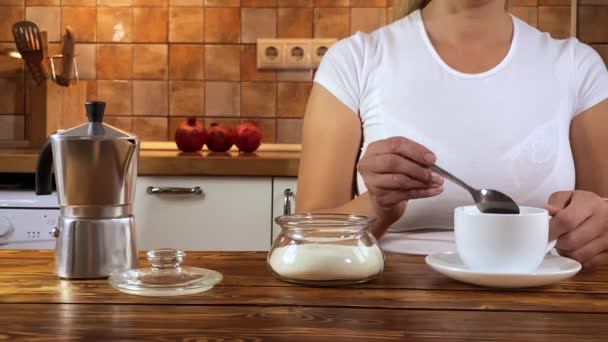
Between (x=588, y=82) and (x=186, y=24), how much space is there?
1.47m

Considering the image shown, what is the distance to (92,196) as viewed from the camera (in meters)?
0.90

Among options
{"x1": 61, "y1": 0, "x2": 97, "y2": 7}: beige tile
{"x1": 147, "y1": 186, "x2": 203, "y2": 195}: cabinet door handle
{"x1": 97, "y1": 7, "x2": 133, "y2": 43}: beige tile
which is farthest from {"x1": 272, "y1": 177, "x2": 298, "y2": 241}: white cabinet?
{"x1": 61, "y1": 0, "x2": 97, "y2": 7}: beige tile

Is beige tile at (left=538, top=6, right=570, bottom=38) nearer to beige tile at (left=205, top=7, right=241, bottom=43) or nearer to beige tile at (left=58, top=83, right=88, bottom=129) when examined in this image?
beige tile at (left=205, top=7, right=241, bottom=43)

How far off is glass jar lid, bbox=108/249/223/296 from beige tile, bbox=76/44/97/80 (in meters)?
1.80

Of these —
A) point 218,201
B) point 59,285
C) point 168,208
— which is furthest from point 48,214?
point 59,285

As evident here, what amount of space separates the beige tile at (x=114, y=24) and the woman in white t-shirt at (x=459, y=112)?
51.1 inches

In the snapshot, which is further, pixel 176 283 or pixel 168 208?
pixel 168 208

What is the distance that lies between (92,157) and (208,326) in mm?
305

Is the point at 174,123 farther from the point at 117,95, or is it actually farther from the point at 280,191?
the point at 280,191

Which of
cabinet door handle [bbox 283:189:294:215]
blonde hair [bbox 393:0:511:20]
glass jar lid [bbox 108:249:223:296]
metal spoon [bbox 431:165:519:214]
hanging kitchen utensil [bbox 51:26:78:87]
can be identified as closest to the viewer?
glass jar lid [bbox 108:249:223:296]

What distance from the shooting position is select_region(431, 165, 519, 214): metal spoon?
911 millimetres

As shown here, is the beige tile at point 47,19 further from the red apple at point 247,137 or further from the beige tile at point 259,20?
the red apple at point 247,137

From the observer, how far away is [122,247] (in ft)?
2.98

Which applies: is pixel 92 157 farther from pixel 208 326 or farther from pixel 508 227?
pixel 508 227
